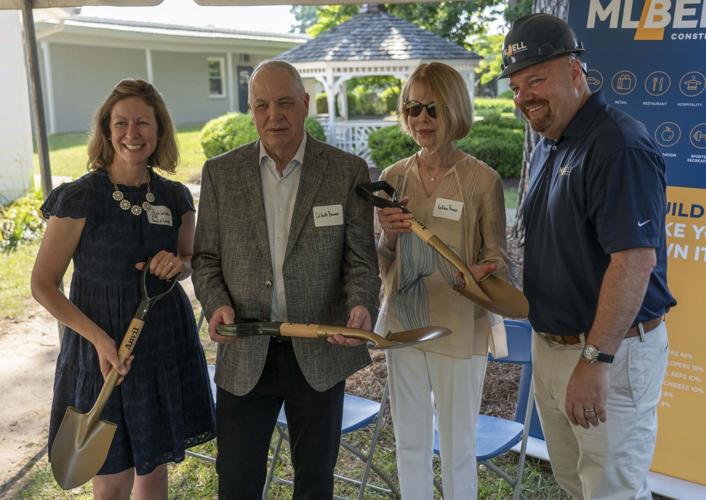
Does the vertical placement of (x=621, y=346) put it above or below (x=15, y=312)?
above

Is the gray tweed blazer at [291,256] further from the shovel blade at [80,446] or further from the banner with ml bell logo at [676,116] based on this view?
the banner with ml bell logo at [676,116]

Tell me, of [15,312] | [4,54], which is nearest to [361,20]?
[4,54]

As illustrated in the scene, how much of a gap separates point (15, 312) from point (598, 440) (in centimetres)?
595

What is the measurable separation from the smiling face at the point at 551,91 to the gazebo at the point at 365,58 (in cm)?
1341

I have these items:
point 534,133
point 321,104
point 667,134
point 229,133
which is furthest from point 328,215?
point 321,104

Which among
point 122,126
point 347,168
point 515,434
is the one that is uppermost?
point 122,126

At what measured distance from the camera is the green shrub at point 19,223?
27.8 feet

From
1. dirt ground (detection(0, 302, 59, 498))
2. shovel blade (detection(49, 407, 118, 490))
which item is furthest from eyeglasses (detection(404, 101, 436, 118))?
dirt ground (detection(0, 302, 59, 498))

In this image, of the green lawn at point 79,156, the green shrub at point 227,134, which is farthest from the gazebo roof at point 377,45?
the green lawn at point 79,156

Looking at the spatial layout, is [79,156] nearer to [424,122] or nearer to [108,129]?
[108,129]

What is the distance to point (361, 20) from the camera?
17.2 metres

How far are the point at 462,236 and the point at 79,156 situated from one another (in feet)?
47.8

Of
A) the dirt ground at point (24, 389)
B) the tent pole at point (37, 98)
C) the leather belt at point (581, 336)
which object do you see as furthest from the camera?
the dirt ground at point (24, 389)

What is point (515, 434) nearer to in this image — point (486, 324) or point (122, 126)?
point (486, 324)
